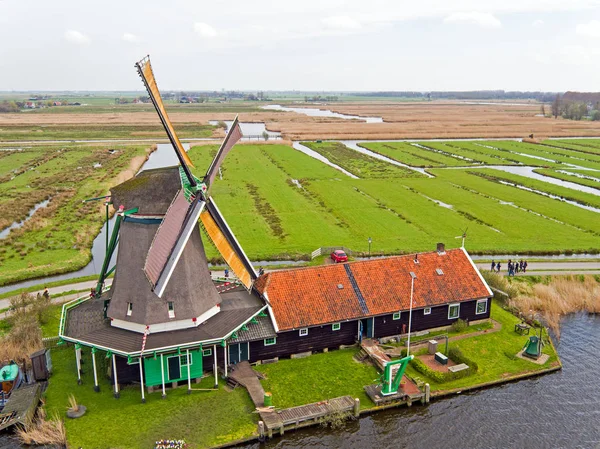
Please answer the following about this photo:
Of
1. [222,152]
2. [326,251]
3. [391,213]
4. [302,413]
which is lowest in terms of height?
[302,413]

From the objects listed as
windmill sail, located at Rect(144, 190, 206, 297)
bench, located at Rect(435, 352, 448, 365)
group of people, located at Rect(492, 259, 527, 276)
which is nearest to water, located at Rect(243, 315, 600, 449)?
bench, located at Rect(435, 352, 448, 365)

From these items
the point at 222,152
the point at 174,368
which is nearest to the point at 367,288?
the point at 222,152

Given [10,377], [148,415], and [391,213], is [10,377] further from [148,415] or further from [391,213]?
[391,213]

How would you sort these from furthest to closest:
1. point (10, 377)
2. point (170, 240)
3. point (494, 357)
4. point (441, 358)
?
point (494, 357) → point (441, 358) → point (10, 377) → point (170, 240)

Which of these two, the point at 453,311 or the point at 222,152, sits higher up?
the point at 222,152

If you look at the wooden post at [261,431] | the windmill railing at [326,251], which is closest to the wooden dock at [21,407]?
the wooden post at [261,431]

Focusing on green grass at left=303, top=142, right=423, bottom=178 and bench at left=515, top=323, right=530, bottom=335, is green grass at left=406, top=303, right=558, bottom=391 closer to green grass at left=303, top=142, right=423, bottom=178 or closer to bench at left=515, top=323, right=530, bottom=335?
bench at left=515, top=323, right=530, bottom=335
